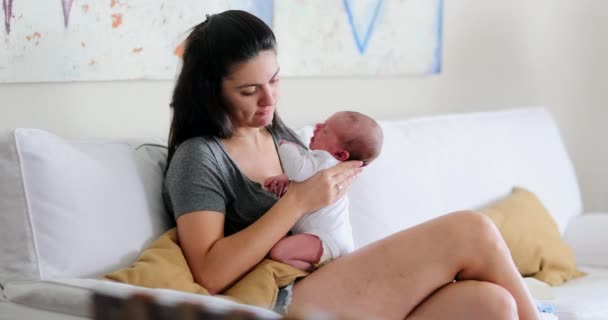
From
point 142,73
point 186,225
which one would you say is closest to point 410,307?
point 186,225

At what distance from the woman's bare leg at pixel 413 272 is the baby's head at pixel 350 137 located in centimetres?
22

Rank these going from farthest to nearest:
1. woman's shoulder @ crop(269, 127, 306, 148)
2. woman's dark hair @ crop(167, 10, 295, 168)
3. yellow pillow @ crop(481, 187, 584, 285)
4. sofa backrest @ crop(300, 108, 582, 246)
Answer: yellow pillow @ crop(481, 187, 584, 285), sofa backrest @ crop(300, 108, 582, 246), woman's shoulder @ crop(269, 127, 306, 148), woman's dark hair @ crop(167, 10, 295, 168)

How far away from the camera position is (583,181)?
4.31 m

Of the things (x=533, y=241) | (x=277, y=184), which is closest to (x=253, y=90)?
(x=277, y=184)

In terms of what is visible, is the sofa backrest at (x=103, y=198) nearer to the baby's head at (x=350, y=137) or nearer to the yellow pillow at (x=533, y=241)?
the yellow pillow at (x=533, y=241)

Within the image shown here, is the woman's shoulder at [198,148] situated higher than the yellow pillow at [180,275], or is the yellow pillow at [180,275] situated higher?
the woman's shoulder at [198,148]

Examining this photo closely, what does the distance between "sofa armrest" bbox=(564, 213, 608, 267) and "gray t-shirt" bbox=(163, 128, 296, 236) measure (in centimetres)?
149

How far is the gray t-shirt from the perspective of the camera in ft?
6.40

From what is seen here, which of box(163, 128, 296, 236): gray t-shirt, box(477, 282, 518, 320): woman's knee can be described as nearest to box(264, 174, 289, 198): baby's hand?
box(163, 128, 296, 236): gray t-shirt

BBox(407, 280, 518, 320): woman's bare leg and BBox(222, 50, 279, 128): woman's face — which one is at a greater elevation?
BBox(222, 50, 279, 128): woman's face

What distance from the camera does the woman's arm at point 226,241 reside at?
1.91m

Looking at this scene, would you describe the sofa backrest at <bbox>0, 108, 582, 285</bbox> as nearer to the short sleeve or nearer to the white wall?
the short sleeve

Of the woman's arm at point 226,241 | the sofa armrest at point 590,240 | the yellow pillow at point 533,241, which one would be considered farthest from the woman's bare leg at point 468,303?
the sofa armrest at point 590,240

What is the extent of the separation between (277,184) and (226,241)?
0.67 ft
